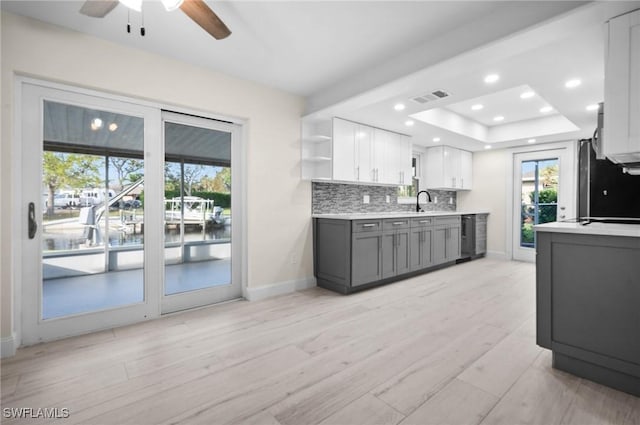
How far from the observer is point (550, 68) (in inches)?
106

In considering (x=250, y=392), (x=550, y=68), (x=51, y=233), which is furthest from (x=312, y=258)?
(x=550, y=68)

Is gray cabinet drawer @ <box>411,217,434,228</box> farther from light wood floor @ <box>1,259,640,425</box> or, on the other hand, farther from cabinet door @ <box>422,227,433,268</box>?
light wood floor @ <box>1,259,640,425</box>

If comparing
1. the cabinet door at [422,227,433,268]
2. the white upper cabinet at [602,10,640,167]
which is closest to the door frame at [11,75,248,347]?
the cabinet door at [422,227,433,268]

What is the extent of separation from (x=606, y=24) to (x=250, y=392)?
318 centimetres

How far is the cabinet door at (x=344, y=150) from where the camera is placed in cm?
395

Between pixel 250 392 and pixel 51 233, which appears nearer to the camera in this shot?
pixel 250 392

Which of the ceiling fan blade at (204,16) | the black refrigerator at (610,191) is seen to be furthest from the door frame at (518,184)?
the ceiling fan blade at (204,16)

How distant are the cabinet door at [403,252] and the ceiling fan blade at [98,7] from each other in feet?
11.9

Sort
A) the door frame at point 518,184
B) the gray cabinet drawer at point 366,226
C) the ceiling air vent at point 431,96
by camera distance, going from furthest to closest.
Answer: the door frame at point 518,184 < the gray cabinet drawer at point 366,226 < the ceiling air vent at point 431,96

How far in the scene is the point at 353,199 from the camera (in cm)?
466

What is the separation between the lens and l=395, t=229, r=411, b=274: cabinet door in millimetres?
4164

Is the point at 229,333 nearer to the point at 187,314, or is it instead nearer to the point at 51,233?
the point at 187,314

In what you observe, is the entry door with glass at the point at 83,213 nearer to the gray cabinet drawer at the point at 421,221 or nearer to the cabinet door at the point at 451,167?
the gray cabinet drawer at the point at 421,221

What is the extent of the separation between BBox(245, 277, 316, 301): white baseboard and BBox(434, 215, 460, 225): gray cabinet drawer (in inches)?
91.4
